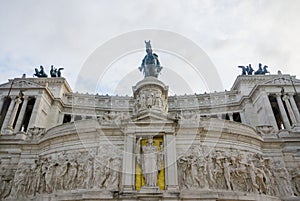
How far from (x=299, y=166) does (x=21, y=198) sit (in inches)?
645

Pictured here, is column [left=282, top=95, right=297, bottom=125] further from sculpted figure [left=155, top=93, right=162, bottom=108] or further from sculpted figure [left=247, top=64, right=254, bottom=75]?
sculpted figure [left=155, top=93, right=162, bottom=108]

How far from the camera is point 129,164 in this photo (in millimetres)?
12086

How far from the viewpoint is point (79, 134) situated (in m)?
13.8

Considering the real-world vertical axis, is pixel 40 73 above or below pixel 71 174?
above

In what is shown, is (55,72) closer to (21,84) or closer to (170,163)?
(21,84)

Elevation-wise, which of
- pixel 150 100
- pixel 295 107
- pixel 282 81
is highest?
pixel 282 81

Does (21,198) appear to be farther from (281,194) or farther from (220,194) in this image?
(281,194)

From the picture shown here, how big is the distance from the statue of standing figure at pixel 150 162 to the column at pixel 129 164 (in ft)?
1.15

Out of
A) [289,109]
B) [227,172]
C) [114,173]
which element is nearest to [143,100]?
[114,173]

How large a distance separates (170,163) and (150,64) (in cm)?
1051

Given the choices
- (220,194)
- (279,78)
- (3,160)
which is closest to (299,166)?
(220,194)

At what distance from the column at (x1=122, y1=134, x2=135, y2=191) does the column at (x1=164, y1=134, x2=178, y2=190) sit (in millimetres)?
1643

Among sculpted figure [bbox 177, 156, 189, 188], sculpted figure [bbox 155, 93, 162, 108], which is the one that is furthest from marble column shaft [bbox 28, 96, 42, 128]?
sculpted figure [bbox 177, 156, 189, 188]

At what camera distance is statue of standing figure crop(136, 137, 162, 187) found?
11586mm
